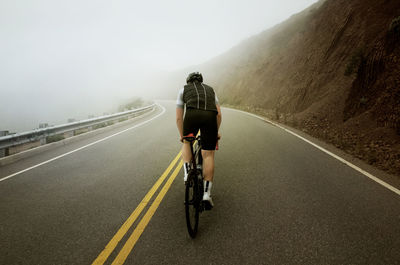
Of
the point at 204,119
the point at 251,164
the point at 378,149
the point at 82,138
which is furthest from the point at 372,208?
the point at 82,138

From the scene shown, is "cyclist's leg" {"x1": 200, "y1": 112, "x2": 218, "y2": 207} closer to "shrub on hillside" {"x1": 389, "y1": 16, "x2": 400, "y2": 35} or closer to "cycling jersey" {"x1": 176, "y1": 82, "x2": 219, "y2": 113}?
"cycling jersey" {"x1": 176, "y1": 82, "x2": 219, "y2": 113}

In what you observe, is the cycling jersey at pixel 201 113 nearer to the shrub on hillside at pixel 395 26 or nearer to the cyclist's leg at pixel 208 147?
the cyclist's leg at pixel 208 147

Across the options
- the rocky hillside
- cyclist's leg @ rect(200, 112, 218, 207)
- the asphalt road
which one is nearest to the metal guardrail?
the asphalt road

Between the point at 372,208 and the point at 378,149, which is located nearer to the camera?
the point at 372,208

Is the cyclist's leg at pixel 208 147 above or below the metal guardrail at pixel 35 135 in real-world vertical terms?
above

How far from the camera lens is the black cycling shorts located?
310 cm

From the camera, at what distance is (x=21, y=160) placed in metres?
6.85

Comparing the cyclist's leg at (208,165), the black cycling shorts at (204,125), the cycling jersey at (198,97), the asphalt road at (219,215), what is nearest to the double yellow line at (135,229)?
the asphalt road at (219,215)

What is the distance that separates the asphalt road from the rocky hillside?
9.09 ft

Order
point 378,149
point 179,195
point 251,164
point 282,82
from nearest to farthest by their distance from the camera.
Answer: point 179,195 < point 251,164 < point 378,149 < point 282,82

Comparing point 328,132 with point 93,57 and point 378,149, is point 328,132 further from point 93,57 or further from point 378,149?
point 93,57

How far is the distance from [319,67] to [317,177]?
47.6 ft

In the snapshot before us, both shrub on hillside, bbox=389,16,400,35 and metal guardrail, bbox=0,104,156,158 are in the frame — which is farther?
shrub on hillside, bbox=389,16,400,35

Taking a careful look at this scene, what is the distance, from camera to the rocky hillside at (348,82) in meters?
7.49
